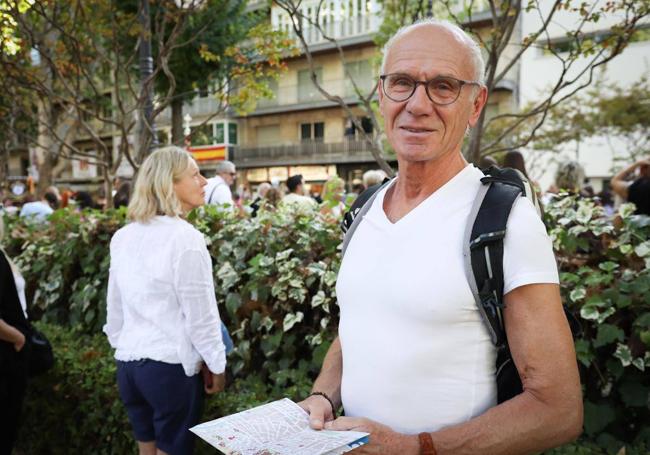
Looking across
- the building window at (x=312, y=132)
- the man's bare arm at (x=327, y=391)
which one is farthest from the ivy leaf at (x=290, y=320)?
the building window at (x=312, y=132)

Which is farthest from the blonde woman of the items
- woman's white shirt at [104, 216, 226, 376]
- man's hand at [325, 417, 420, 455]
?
man's hand at [325, 417, 420, 455]

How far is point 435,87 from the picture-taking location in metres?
1.50

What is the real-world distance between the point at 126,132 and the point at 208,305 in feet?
14.9

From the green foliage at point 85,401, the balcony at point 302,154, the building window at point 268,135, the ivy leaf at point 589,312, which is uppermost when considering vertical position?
the building window at point 268,135

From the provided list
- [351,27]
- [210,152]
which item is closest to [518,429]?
[351,27]

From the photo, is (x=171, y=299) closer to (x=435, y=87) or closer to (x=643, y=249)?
(x=435, y=87)

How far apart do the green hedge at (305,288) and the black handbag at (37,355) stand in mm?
1077

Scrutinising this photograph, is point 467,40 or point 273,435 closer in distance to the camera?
point 273,435

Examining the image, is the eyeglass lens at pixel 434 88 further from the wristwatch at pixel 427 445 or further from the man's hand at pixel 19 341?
the man's hand at pixel 19 341

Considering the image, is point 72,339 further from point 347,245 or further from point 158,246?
point 347,245

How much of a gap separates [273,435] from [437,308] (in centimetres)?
53

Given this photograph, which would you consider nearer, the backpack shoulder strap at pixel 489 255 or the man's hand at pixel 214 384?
the backpack shoulder strap at pixel 489 255

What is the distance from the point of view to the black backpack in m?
1.30

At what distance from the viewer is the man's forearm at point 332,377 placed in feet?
5.72
